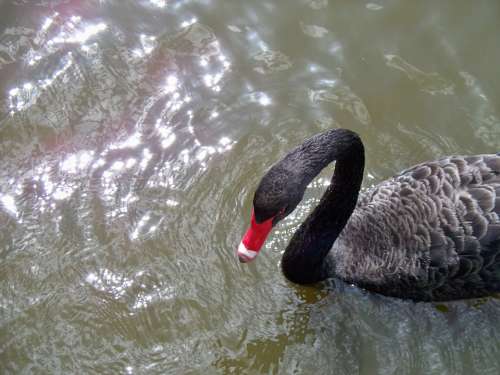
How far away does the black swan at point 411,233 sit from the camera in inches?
160

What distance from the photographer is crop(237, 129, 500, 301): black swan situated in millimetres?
4066

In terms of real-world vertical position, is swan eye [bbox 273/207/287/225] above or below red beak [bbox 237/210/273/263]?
above

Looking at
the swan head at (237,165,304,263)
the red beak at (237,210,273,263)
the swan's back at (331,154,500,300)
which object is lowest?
the swan's back at (331,154,500,300)

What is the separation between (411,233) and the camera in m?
4.23

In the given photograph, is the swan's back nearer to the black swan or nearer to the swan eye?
the black swan

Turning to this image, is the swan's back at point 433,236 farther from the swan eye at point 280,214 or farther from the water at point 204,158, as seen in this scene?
the swan eye at point 280,214

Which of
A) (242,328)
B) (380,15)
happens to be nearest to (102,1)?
(380,15)

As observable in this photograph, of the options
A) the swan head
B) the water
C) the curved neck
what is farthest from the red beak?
the water

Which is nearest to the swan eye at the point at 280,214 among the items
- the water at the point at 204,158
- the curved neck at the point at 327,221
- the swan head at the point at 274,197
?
the swan head at the point at 274,197

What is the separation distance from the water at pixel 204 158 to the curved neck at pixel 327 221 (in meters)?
0.21

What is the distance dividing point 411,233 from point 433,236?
0.14 meters

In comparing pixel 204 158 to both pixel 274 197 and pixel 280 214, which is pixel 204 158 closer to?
pixel 280 214

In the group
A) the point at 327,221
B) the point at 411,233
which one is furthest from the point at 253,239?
the point at 411,233

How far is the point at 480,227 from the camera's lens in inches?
159
